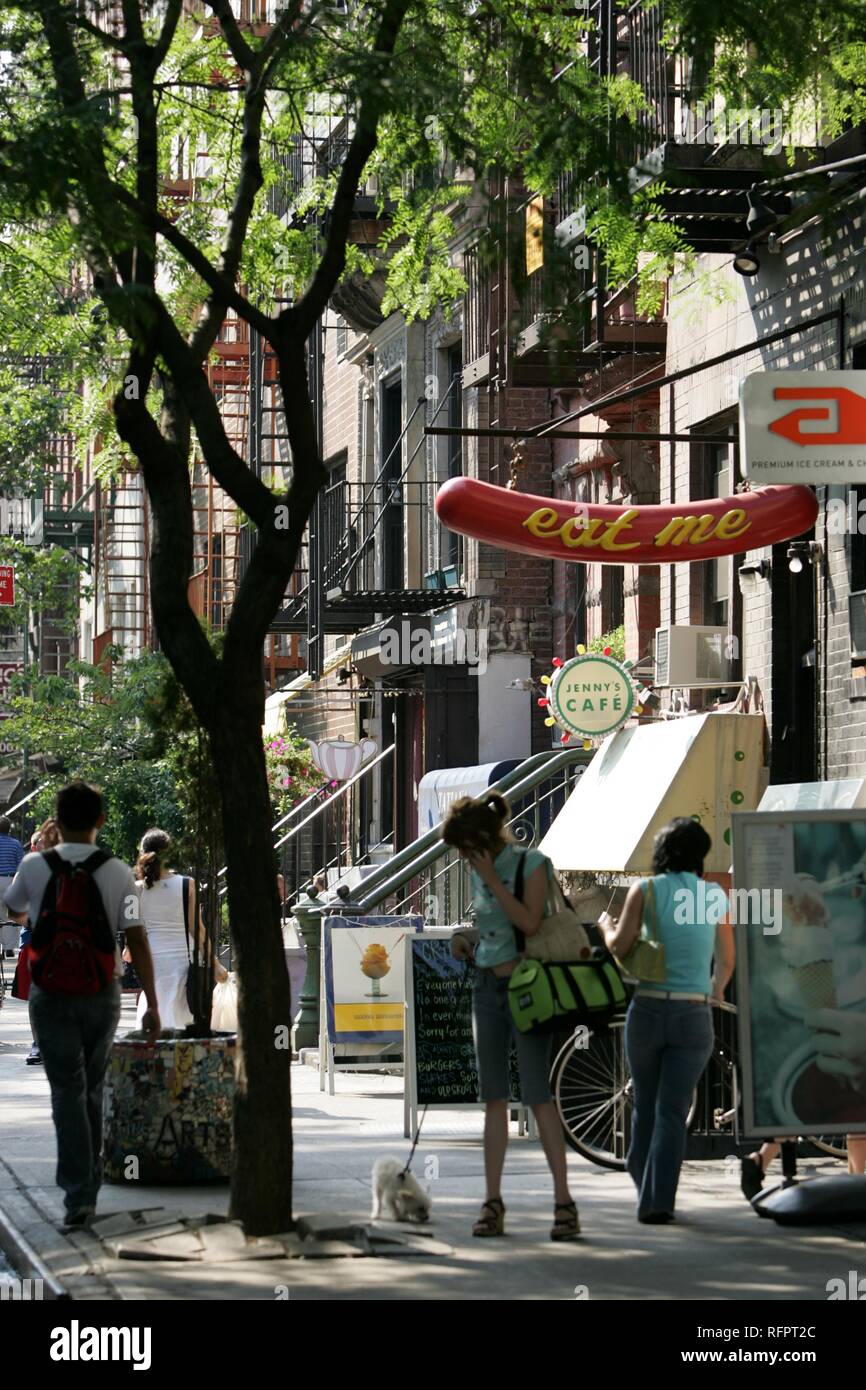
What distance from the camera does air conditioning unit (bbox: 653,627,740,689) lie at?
54.0 feet

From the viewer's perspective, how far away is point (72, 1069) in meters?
9.41

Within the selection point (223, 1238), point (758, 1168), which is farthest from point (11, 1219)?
point (758, 1168)

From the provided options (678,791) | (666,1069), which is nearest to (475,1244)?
(666,1069)

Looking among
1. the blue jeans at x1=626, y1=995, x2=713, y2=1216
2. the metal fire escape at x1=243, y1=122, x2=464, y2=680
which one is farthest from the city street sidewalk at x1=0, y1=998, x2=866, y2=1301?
the metal fire escape at x1=243, y1=122, x2=464, y2=680

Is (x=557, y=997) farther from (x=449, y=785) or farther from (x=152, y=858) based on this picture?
(x=449, y=785)

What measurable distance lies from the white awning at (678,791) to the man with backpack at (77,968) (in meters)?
4.88

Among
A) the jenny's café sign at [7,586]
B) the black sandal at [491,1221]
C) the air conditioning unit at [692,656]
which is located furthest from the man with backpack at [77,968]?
the jenny's café sign at [7,586]

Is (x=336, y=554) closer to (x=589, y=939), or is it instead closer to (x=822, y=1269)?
(x=589, y=939)

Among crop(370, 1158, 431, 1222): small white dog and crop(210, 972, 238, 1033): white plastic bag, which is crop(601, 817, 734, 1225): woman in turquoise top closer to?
crop(370, 1158, 431, 1222): small white dog

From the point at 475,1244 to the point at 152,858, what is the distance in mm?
6430

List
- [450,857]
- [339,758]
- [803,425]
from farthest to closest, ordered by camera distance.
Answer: [339,758] < [450,857] < [803,425]

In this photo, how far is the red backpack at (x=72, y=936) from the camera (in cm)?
942

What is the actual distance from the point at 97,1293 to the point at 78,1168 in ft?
5.79

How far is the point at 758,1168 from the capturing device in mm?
9484
